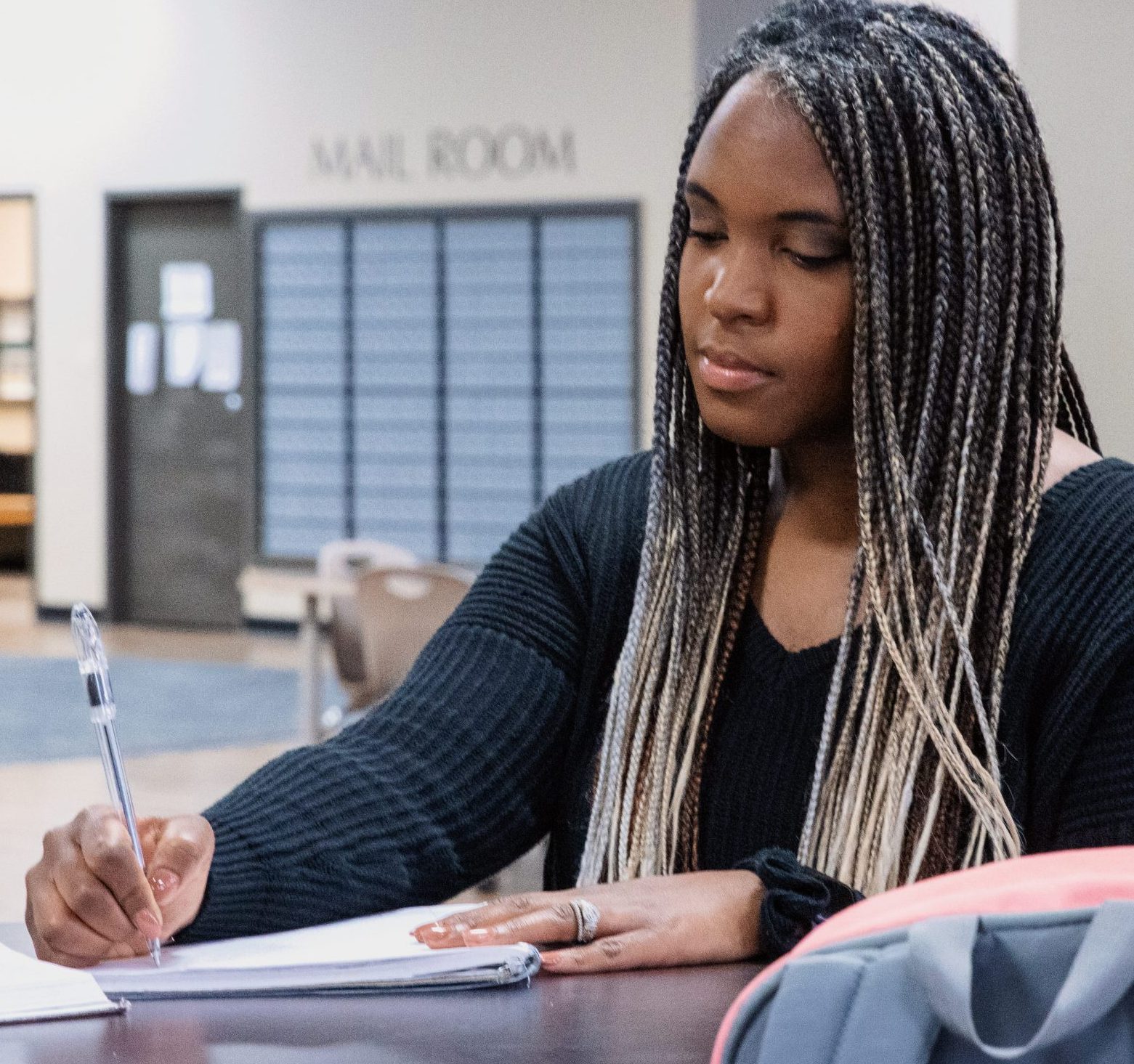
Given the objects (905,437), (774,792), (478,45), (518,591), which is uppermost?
(478,45)

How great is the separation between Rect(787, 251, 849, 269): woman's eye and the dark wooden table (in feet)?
1.54

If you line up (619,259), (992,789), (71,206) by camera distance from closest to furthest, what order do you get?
(992,789) < (619,259) < (71,206)

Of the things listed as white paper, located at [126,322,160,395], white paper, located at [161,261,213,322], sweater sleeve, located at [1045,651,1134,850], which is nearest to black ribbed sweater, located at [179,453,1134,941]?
sweater sleeve, located at [1045,651,1134,850]

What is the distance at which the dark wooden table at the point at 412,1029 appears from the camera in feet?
2.53

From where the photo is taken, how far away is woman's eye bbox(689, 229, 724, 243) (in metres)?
1.15

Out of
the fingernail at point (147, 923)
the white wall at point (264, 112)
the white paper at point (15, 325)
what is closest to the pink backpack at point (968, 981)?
the fingernail at point (147, 923)

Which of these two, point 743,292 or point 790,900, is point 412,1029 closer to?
point 790,900

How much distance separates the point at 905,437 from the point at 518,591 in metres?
0.33

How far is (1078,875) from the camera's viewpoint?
541 millimetres

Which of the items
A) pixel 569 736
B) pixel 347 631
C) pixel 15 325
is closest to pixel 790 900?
pixel 569 736

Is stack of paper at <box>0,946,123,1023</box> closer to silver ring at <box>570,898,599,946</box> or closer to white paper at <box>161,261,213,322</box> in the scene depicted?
silver ring at <box>570,898,599,946</box>

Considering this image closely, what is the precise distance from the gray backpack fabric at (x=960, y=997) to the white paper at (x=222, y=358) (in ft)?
28.0

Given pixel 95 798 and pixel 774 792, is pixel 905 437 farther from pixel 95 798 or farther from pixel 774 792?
pixel 95 798

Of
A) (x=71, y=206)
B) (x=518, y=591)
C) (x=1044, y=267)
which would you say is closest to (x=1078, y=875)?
(x=1044, y=267)
